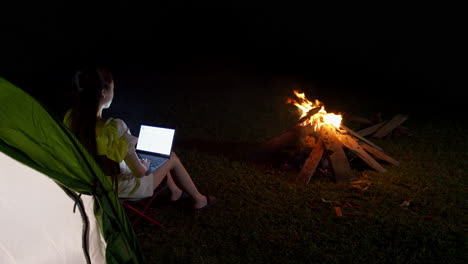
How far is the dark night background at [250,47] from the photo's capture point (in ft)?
40.1

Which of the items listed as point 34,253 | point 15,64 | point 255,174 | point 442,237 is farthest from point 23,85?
point 442,237

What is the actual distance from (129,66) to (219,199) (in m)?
10.5

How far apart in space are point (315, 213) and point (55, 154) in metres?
2.94

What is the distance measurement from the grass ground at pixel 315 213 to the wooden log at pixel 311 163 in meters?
0.14

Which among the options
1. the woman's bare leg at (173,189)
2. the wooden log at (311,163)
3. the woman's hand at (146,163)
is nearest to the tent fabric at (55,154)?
the woman's hand at (146,163)

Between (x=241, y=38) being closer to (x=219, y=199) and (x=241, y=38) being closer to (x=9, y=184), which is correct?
(x=219, y=199)

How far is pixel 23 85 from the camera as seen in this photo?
1188 cm

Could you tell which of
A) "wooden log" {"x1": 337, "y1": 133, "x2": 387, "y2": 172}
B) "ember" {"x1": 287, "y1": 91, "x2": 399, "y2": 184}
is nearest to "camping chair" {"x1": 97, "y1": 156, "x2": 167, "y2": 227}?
"ember" {"x1": 287, "y1": 91, "x2": 399, "y2": 184}

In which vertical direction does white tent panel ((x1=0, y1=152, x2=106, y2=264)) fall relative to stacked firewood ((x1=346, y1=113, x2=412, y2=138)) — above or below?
below

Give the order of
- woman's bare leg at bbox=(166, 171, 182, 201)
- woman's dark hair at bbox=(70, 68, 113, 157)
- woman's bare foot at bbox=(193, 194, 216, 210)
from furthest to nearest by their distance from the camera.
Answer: woman's bare foot at bbox=(193, 194, 216, 210), woman's bare leg at bbox=(166, 171, 182, 201), woman's dark hair at bbox=(70, 68, 113, 157)

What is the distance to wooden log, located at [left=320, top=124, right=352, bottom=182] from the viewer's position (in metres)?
5.61

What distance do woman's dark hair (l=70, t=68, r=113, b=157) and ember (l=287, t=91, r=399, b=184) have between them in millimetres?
2824

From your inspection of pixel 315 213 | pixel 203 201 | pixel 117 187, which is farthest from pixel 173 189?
pixel 315 213

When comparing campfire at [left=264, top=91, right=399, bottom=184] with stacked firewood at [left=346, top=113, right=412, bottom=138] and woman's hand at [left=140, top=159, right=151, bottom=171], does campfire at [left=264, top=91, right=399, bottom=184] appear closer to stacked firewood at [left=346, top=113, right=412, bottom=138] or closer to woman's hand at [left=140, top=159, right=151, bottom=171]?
stacked firewood at [left=346, top=113, right=412, bottom=138]
